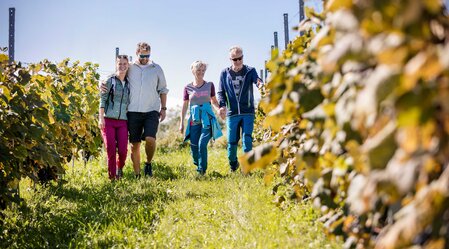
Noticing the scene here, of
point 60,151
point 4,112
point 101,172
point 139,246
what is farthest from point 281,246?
point 101,172

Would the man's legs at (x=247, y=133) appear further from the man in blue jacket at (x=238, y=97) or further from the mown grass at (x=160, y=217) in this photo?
the mown grass at (x=160, y=217)

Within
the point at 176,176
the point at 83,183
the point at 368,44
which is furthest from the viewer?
the point at 176,176

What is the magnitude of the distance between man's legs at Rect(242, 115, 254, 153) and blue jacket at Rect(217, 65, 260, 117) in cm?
10

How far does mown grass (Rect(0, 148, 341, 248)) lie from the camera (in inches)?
139

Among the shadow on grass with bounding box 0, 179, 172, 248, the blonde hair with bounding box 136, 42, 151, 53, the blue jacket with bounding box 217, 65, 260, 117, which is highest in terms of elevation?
the blonde hair with bounding box 136, 42, 151, 53

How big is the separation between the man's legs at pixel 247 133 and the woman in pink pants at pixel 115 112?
5.43 ft

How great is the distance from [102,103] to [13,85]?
2.68 metres

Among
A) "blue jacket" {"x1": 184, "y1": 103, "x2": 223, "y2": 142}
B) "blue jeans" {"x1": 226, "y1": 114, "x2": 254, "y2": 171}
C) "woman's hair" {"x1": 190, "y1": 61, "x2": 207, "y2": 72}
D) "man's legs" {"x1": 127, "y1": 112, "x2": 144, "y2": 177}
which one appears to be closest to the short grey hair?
"woman's hair" {"x1": 190, "y1": 61, "x2": 207, "y2": 72}

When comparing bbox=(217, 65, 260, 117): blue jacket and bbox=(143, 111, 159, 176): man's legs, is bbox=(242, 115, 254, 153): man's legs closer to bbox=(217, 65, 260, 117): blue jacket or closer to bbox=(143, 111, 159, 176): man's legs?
bbox=(217, 65, 260, 117): blue jacket

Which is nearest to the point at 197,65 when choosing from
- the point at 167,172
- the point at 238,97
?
the point at 238,97

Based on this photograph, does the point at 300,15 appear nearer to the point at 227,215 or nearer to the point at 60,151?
the point at 60,151

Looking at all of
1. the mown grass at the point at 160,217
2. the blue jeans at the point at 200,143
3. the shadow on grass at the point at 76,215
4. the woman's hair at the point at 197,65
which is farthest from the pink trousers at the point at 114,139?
the woman's hair at the point at 197,65

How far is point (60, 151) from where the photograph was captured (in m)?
6.08

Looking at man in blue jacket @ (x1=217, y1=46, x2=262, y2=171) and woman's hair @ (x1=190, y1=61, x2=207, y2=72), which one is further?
woman's hair @ (x1=190, y1=61, x2=207, y2=72)
